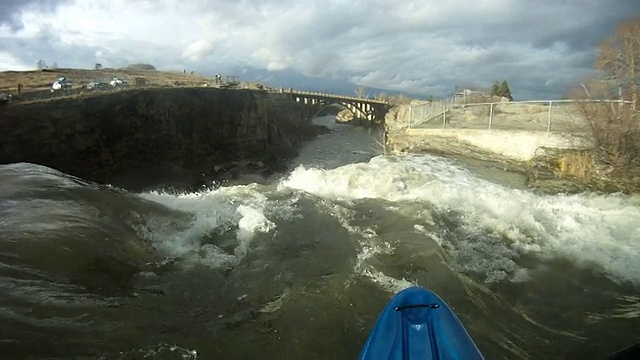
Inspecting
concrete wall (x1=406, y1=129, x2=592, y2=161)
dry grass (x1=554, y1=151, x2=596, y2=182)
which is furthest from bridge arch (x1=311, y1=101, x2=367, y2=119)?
dry grass (x1=554, y1=151, x2=596, y2=182)

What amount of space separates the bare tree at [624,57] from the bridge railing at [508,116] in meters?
1.18

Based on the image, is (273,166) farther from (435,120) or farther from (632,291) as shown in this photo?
(632,291)

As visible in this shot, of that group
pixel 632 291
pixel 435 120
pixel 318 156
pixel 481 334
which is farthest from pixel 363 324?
pixel 318 156

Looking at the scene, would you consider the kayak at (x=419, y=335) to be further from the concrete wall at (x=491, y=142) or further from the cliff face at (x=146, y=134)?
the cliff face at (x=146, y=134)

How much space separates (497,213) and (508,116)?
29.7 feet

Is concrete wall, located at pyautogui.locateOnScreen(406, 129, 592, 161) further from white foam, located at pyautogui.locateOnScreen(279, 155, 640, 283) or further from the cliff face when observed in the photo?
the cliff face

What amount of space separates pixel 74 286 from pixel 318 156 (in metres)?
35.3

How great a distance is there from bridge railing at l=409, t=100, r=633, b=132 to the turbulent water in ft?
11.4

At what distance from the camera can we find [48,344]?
3.20 m

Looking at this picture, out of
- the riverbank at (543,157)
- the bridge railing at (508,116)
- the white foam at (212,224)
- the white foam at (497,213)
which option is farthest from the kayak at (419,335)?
the bridge railing at (508,116)

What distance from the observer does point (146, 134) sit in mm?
27203

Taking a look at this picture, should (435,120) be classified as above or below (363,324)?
above

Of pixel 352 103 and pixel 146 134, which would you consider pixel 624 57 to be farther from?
pixel 352 103

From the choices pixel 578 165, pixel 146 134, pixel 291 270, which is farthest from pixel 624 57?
pixel 146 134
